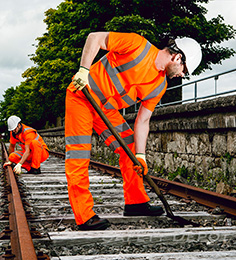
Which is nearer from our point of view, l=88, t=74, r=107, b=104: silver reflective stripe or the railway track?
the railway track

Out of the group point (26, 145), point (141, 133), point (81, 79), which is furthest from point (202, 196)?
point (26, 145)

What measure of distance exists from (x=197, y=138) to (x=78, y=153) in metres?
3.30

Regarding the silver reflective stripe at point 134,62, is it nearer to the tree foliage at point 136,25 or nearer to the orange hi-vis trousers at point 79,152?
the orange hi-vis trousers at point 79,152

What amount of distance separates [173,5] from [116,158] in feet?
38.5

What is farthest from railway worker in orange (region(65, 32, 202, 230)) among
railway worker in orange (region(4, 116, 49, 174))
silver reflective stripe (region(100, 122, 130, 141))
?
Result: railway worker in orange (region(4, 116, 49, 174))

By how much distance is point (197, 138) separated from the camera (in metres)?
5.95

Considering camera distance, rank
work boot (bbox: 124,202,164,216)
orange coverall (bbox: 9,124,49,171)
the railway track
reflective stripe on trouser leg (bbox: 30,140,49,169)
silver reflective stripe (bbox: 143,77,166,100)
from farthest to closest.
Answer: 1. reflective stripe on trouser leg (bbox: 30,140,49,169)
2. orange coverall (bbox: 9,124,49,171)
3. work boot (bbox: 124,202,164,216)
4. silver reflective stripe (bbox: 143,77,166,100)
5. the railway track

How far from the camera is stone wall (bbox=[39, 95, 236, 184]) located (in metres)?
5.03

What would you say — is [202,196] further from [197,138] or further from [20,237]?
[20,237]

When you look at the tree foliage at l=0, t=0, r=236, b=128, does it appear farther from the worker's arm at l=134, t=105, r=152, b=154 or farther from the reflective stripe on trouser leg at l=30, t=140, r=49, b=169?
the worker's arm at l=134, t=105, r=152, b=154

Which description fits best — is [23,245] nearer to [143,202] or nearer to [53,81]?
[143,202]

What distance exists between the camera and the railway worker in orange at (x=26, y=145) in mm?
6553

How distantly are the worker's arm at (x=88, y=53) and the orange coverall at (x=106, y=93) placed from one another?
0.07 metres

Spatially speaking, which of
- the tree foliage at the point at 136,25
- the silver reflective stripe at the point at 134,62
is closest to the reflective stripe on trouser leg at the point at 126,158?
the silver reflective stripe at the point at 134,62
